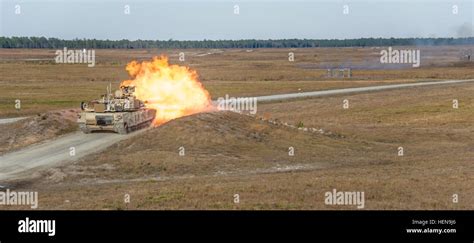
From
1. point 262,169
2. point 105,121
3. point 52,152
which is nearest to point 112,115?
point 105,121

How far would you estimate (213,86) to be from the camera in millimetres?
92312

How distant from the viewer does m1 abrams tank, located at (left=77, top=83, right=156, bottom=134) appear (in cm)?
3940

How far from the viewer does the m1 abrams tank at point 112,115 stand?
39.4 meters

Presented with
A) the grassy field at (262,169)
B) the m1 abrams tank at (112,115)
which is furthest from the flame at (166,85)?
the grassy field at (262,169)

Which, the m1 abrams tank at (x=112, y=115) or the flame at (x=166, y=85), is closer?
the m1 abrams tank at (x=112, y=115)

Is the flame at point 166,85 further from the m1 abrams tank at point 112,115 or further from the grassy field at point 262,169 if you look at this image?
the grassy field at point 262,169

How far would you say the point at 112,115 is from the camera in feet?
129

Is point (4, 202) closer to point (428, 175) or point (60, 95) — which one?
point (428, 175)

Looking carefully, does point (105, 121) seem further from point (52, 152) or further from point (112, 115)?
point (52, 152)

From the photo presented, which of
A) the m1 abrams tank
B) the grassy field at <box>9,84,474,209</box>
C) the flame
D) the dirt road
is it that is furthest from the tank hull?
the flame

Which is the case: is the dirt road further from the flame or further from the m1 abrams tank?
the flame
